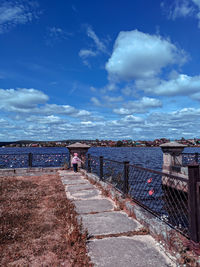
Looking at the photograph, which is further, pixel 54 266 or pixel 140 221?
pixel 140 221

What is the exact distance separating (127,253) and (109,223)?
1.20 metres

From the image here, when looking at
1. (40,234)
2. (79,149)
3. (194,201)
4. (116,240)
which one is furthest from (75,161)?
(194,201)

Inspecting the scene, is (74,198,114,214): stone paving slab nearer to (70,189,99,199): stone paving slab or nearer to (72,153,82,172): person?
(70,189,99,199): stone paving slab

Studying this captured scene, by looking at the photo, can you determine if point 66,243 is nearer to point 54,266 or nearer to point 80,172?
point 54,266

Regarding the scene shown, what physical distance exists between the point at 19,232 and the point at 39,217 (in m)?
0.82

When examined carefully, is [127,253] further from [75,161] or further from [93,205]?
[75,161]

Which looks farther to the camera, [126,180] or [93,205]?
[126,180]

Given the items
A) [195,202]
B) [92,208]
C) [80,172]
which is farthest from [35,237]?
[80,172]

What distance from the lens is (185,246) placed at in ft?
9.62

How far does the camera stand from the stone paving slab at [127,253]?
2750mm

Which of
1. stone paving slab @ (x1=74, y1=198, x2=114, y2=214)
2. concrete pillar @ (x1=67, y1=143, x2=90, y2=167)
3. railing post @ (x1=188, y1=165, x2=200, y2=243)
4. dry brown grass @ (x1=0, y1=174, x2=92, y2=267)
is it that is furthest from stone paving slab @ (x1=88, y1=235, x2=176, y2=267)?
concrete pillar @ (x1=67, y1=143, x2=90, y2=167)

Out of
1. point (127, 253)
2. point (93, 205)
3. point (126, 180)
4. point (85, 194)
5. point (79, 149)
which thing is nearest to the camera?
point (127, 253)

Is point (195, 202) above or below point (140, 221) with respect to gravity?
above

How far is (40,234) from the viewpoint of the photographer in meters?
3.60
